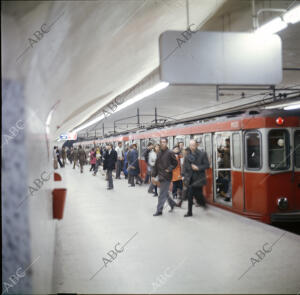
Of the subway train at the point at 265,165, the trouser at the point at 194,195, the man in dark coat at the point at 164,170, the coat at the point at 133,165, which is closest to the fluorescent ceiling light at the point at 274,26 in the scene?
the subway train at the point at 265,165

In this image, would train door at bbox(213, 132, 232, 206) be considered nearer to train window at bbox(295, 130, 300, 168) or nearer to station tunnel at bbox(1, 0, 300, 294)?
station tunnel at bbox(1, 0, 300, 294)

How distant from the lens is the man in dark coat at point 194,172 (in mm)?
7746

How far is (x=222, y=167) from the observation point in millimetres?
8820

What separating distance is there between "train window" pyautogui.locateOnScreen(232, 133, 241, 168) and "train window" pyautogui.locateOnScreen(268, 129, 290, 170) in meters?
0.77

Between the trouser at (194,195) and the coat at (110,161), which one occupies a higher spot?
the coat at (110,161)

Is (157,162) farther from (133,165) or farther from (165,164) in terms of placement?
(133,165)

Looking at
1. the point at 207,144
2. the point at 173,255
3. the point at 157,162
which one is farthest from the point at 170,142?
the point at 173,255

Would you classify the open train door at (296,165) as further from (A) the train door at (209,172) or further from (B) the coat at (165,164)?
(B) the coat at (165,164)

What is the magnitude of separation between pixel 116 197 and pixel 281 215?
18.1 feet

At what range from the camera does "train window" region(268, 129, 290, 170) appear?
7549 millimetres

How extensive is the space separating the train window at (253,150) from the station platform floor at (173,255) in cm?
128

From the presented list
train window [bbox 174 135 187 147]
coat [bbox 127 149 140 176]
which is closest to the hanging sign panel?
train window [bbox 174 135 187 147]

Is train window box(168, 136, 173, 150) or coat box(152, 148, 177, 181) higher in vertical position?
train window box(168, 136, 173, 150)

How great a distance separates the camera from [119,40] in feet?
17.0
